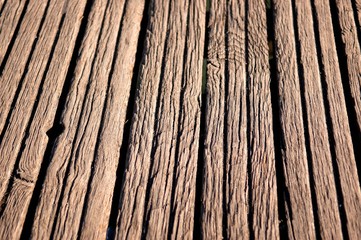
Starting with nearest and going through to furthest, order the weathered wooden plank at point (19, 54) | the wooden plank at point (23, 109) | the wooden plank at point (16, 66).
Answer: the wooden plank at point (23, 109) → the wooden plank at point (16, 66) → the weathered wooden plank at point (19, 54)

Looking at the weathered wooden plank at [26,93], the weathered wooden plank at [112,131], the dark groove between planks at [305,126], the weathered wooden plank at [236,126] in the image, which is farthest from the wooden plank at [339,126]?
the weathered wooden plank at [26,93]

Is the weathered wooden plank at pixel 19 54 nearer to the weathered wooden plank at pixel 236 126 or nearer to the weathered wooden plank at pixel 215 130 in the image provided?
the weathered wooden plank at pixel 215 130

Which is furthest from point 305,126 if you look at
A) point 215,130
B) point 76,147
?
point 76,147

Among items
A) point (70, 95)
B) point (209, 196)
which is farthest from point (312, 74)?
point (70, 95)

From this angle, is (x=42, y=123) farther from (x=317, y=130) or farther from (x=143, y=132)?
(x=317, y=130)

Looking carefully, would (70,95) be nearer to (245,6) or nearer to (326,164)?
(245,6)

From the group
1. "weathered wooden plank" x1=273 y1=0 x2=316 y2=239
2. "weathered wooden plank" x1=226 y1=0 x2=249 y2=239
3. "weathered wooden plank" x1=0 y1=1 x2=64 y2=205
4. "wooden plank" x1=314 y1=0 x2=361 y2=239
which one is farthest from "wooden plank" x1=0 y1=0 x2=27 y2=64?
"wooden plank" x1=314 y1=0 x2=361 y2=239
